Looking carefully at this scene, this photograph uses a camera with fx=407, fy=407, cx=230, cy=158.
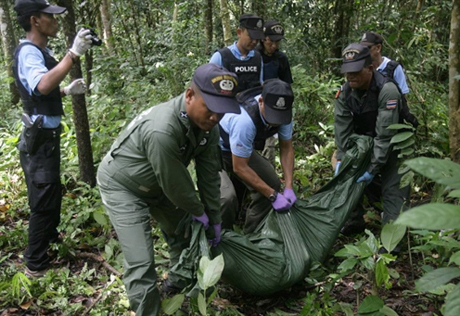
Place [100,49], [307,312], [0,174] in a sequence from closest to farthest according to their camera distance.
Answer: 1. [307,312]
2. [0,174]
3. [100,49]

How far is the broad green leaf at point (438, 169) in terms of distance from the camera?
97cm

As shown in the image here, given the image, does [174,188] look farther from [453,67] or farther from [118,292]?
[453,67]

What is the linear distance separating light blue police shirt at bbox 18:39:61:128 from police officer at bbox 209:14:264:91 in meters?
1.82

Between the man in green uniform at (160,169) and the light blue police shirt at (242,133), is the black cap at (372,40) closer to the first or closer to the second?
the light blue police shirt at (242,133)

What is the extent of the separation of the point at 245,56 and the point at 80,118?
1823 millimetres

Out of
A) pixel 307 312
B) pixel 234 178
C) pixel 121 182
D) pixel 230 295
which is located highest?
pixel 121 182

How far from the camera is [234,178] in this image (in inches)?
144

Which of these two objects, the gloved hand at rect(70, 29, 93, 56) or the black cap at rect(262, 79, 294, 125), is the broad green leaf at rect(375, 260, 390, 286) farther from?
the gloved hand at rect(70, 29, 93, 56)

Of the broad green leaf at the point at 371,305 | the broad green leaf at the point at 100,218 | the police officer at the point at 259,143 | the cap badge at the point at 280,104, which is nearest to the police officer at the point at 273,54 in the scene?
the police officer at the point at 259,143

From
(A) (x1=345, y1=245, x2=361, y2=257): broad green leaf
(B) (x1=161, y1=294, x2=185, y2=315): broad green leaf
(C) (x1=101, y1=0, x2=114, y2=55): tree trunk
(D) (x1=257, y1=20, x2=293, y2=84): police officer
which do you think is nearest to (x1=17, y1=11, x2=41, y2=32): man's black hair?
(B) (x1=161, y1=294, x2=185, y2=315): broad green leaf

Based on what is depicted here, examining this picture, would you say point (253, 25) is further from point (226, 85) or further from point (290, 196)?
point (226, 85)

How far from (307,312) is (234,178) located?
5.05ft

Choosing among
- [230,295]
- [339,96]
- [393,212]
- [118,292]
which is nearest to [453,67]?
[339,96]

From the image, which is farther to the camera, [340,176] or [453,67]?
[340,176]
